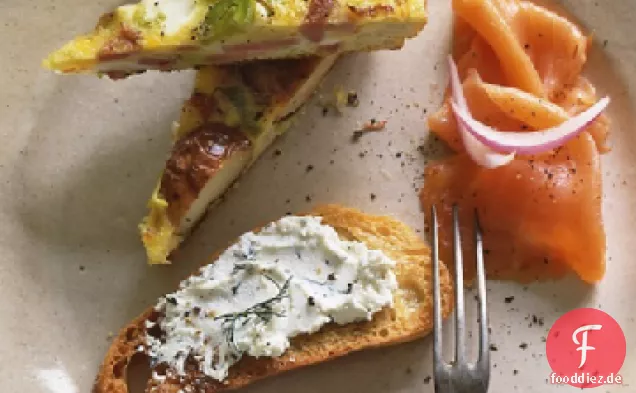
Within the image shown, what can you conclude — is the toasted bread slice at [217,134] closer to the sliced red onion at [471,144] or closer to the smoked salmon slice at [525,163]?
the sliced red onion at [471,144]

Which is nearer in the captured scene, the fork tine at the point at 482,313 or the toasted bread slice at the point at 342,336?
the fork tine at the point at 482,313

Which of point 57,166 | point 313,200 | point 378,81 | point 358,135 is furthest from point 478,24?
point 57,166

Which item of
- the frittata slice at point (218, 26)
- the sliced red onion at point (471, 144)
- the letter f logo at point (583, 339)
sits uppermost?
the frittata slice at point (218, 26)

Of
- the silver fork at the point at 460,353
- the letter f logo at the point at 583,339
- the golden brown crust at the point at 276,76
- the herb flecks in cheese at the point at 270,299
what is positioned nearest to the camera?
the silver fork at the point at 460,353

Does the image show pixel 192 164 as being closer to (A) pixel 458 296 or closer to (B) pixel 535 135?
(A) pixel 458 296

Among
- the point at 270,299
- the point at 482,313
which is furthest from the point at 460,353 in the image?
the point at 270,299

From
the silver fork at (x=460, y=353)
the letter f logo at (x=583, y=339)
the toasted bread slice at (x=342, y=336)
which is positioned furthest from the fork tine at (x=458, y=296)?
the letter f logo at (x=583, y=339)

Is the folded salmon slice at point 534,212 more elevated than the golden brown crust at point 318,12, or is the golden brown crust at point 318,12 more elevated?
the golden brown crust at point 318,12
